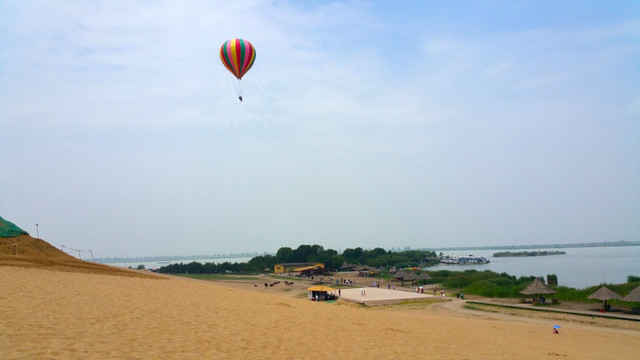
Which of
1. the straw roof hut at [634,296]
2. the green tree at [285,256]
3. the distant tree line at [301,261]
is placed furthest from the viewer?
the green tree at [285,256]

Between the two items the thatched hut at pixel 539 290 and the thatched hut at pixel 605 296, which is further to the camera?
the thatched hut at pixel 539 290

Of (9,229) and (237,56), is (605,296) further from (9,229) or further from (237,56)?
(9,229)

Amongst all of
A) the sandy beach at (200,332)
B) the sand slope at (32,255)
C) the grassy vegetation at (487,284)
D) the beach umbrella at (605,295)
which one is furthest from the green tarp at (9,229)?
the grassy vegetation at (487,284)

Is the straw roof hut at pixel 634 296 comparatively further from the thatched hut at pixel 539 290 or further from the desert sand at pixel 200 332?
the desert sand at pixel 200 332

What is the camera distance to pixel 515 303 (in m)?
33.2

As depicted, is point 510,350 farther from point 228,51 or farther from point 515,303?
point 228,51

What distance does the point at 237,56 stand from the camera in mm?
29656

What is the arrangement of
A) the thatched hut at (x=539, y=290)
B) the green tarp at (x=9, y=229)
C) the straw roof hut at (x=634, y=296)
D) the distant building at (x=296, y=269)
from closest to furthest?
the green tarp at (x=9, y=229) → the straw roof hut at (x=634, y=296) → the thatched hut at (x=539, y=290) → the distant building at (x=296, y=269)

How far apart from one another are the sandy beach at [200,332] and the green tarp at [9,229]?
6746mm

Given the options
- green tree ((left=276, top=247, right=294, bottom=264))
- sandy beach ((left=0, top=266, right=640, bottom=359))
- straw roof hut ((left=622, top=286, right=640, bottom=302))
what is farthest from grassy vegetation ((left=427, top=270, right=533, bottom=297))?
green tree ((left=276, top=247, right=294, bottom=264))

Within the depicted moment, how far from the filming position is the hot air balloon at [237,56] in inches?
1163

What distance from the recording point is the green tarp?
21.8 m

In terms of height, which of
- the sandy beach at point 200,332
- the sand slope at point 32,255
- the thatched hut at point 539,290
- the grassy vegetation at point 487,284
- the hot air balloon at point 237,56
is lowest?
the grassy vegetation at point 487,284

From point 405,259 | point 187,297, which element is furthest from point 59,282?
point 405,259
